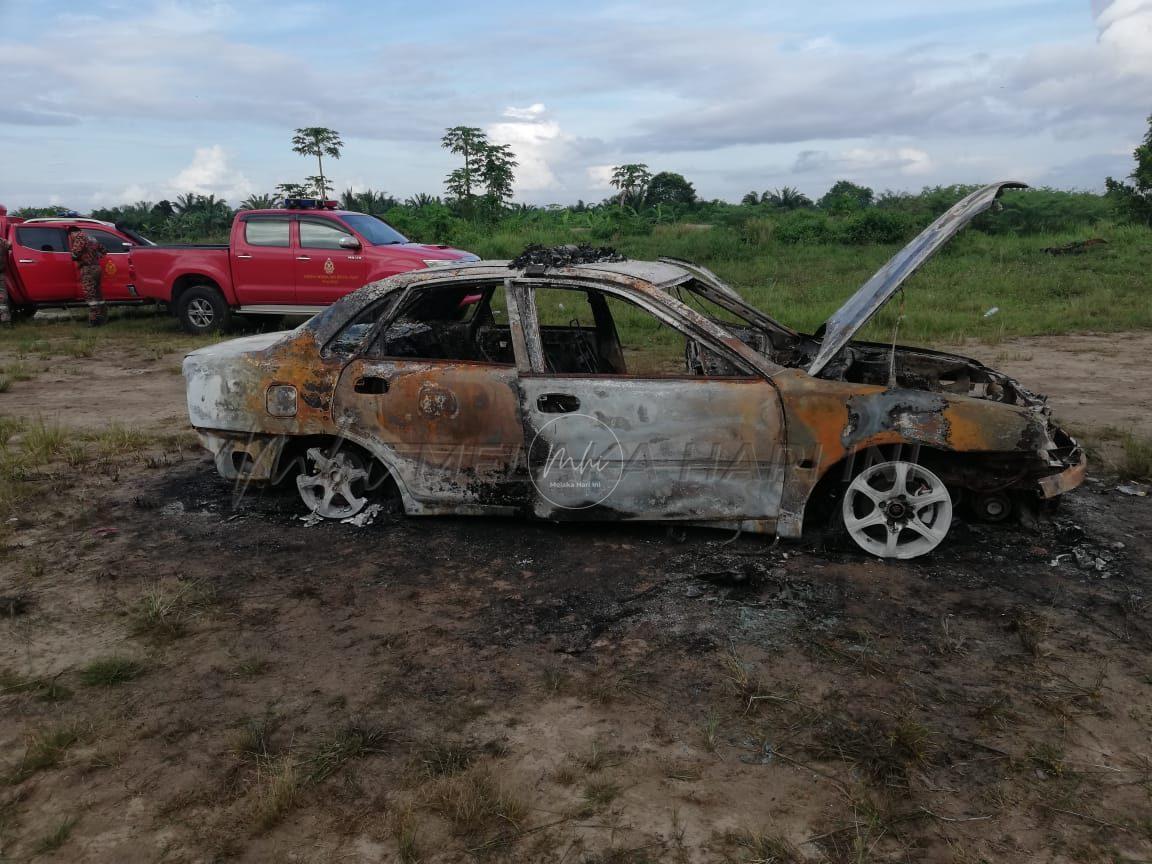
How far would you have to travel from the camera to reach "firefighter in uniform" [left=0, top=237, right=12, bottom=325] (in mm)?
13602

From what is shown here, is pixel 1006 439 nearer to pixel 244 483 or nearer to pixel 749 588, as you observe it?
pixel 749 588

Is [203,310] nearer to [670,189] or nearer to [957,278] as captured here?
[957,278]

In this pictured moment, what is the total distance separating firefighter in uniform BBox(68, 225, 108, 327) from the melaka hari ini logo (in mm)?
12041

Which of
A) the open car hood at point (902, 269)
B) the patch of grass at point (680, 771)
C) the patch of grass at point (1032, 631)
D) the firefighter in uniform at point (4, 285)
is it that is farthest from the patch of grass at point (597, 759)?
the firefighter in uniform at point (4, 285)

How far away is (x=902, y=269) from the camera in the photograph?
14.5 feet

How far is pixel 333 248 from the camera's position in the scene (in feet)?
38.8

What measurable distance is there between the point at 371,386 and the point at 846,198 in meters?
26.1

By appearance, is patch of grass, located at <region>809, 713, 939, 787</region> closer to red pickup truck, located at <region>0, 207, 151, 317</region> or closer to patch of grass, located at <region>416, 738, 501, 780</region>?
patch of grass, located at <region>416, 738, 501, 780</region>

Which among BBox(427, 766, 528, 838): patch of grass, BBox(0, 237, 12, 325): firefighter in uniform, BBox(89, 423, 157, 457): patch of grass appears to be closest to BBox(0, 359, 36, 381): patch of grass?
BBox(89, 423, 157, 457): patch of grass

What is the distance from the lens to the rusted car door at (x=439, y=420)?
14.9ft

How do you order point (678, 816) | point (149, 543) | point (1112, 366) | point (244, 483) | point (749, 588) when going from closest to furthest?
1. point (678, 816)
2. point (749, 588)
3. point (149, 543)
4. point (244, 483)
5. point (1112, 366)

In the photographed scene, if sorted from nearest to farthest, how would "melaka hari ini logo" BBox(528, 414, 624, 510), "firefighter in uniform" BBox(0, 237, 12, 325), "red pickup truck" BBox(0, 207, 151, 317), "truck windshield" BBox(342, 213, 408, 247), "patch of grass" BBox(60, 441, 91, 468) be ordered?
"melaka hari ini logo" BBox(528, 414, 624, 510), "patch of grass" BBox(60, 441, 91, 468), "truck windshield" BBox(342, 213, 408, 247), "firefighter in uniform" BBox(0, 237, 12, 325), "red pickup truck" BBox(0, 207, 151, 317)

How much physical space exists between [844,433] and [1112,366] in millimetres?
7079

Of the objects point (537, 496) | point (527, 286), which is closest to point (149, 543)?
point (537, 496)
